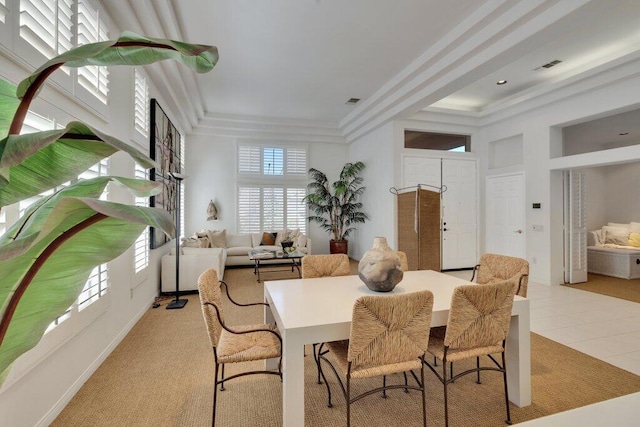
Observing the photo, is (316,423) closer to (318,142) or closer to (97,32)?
(97,32)

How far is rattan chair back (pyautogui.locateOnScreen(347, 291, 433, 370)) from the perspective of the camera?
56.2 inches

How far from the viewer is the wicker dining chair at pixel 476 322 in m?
1.61

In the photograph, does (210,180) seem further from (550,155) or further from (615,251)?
(615,251)

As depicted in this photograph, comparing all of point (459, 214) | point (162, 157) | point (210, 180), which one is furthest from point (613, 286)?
point (210, 180)

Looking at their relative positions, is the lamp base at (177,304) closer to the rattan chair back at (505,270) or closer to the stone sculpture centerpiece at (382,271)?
the stone sculpture centerpiece at (382,271)

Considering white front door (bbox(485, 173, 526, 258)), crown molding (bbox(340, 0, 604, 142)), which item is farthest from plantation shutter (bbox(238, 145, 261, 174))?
white front door (bbox(485, 173, 526, 258))

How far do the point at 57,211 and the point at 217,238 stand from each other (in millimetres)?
6055

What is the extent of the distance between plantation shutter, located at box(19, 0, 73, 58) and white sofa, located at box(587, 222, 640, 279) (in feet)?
27.4

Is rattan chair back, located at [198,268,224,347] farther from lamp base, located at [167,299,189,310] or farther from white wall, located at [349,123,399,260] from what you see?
white wall, located at [349,123,399,260]

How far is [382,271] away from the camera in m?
1.90

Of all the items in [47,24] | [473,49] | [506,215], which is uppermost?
[473,49]

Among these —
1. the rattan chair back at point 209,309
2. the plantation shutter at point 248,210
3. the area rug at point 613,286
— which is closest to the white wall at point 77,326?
the rattan chair back at point 209,309

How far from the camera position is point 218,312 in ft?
5.66

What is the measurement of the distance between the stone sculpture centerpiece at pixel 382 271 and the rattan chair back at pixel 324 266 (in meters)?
0.63
